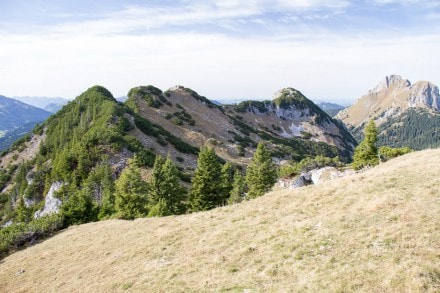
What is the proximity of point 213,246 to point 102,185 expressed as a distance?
5604 centimetres

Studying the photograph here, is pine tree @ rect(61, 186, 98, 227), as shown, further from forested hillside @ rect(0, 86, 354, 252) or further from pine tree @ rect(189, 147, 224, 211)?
pine tree @ rect(189, 147, 224, 211)

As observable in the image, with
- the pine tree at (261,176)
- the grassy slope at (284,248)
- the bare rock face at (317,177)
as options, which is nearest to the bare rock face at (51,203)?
the grassy slope at (284,248)

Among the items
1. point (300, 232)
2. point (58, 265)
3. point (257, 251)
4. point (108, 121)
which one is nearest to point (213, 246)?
point (257, 251)

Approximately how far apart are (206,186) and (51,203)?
1548 inches

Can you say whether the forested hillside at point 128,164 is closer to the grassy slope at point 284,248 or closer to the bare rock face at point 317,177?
the bare rock face at point 317,177

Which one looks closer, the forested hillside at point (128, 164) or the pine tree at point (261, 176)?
the forested hillside at point (128, 164)

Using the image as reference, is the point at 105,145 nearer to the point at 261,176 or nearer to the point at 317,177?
the point at 261,176

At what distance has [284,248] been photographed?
18500 mm

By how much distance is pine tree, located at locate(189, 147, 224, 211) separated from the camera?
179 feet

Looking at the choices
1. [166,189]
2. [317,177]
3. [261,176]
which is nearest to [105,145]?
[166,189]

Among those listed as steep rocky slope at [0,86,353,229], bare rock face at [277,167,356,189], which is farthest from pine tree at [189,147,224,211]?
steep rocky slope at [0,86,353,229]

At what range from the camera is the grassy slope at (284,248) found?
1426cm

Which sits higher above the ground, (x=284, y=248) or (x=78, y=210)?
(x=284, y=248)

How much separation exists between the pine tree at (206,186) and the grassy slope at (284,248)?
20.5 metres
